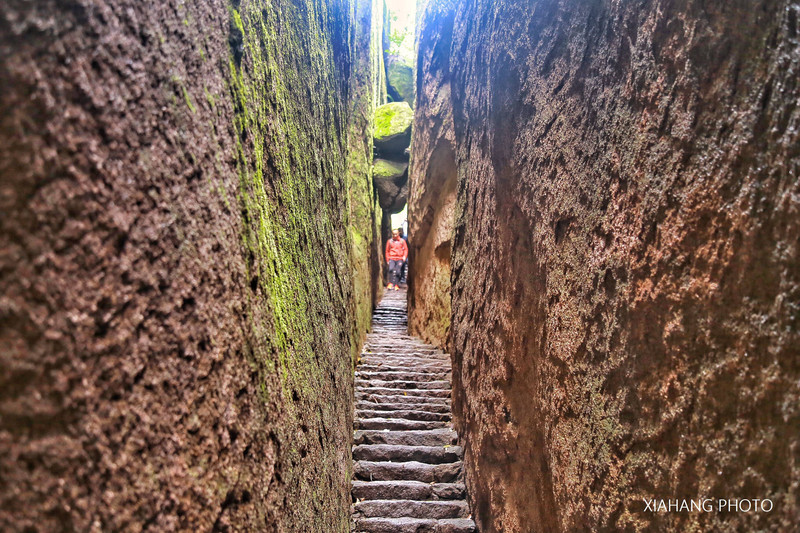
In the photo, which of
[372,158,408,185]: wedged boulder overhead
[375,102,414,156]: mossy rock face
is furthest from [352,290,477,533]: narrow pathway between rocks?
[375,102,414,156]: mossy rock face

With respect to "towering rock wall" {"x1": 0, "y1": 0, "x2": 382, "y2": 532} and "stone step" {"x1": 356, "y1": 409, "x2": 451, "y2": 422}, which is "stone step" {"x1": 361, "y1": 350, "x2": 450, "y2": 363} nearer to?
"stone step" {"x1": 356, "y1": 409, "x2": 451, "y2": 422}

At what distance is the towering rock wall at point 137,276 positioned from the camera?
53cm

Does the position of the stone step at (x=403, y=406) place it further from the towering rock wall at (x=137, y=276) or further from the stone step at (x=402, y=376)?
the towering rock wall at (x=137, y=276)

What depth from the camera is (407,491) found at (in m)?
3.92

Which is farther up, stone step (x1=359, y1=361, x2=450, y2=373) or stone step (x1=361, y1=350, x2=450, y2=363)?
stone step (x1=359, y1=361, x2=450, y2=373)

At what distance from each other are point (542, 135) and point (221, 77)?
1.60 metres

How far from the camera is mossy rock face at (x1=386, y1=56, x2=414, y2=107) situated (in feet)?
49.9

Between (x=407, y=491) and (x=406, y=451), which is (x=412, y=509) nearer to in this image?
(x=407, y=491)

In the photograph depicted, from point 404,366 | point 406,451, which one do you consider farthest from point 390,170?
point 406,451

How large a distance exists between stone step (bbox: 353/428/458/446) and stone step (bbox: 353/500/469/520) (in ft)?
2.05

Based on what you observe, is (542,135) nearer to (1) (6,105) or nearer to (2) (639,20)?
(2) (639,20)

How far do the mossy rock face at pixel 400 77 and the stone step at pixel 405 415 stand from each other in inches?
503

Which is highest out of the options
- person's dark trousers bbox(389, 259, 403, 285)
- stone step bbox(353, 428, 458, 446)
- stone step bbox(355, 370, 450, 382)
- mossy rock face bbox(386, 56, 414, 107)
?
mossy rock face bbox(386, 56, 414, 107)

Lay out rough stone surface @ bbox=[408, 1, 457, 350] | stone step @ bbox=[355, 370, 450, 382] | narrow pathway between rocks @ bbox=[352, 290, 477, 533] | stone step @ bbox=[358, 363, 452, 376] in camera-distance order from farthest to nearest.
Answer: rough stone surface @ bbox=[408, 1, 457, 350] < stone step @ bbox=[358, 363, 452, 376] < stone step @ bbox=[355, 370, 450, 382] < narrow pathway between rocks @ bbox=[352, 290, 477, 533]
